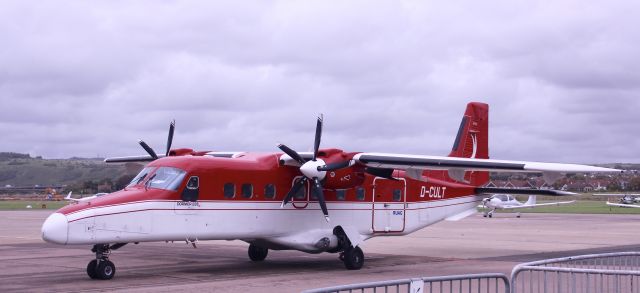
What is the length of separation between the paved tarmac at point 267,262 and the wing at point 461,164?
2.49 m

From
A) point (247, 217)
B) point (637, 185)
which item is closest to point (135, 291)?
point (247, 217)

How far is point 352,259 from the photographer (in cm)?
1950

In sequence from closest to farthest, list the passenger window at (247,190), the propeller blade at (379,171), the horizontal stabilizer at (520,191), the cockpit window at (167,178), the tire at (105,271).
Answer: the tire at (105,271)
the cockpit window at (167,178)
the passenger window at (247,190)
the propeller blade at (379,171)
the horizontal stabilizer at (520,191)

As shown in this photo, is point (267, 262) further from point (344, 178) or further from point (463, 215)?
point (463, 215)

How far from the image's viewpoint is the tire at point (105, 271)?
16.2 m

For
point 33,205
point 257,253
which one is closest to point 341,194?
point 257,253

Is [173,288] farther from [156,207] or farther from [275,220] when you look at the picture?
[275,220]

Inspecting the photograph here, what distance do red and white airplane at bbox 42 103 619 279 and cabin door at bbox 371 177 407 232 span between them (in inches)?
1.1

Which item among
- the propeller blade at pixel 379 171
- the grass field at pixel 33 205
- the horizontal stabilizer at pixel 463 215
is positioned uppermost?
the propeller blade at pixel 379 171

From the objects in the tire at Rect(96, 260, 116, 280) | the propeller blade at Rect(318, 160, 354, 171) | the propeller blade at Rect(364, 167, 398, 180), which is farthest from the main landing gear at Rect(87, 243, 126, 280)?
the propeller blade at Rect(364, 167, 398, 180)

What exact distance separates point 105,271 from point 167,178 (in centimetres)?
244

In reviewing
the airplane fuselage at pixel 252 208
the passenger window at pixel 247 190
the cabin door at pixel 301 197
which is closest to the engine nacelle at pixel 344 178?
the airplane fuselage at pixel 252 208

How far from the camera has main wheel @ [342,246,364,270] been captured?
766 inches

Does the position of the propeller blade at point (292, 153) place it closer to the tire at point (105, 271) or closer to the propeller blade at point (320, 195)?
the propeller blade at point (320, 195)
